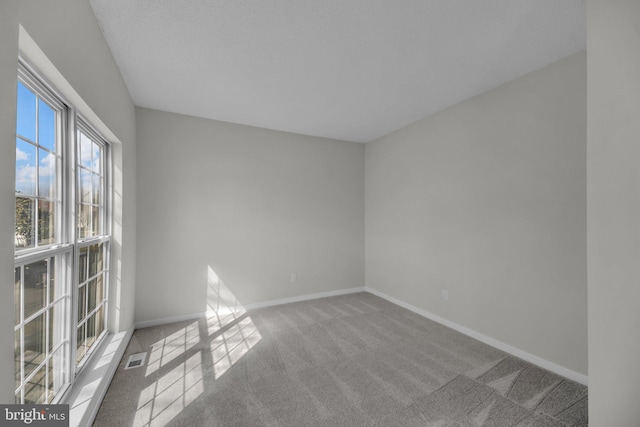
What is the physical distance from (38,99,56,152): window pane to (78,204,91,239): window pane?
23.6 inches

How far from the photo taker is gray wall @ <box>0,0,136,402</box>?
2.82 feet

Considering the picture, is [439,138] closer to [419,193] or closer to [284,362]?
[419,193]

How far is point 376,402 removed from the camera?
188 cm

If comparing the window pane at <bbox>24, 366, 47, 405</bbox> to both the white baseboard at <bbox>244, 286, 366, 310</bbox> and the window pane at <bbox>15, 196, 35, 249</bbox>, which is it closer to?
the window pane at <bbox>15, 196, 35, 249</bbox>

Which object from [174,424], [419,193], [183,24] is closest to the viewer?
[174,424]

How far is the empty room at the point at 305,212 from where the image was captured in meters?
1.12

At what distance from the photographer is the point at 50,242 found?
1496 millimetres

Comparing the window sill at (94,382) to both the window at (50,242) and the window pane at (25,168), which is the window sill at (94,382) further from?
the window pane at (25,168)

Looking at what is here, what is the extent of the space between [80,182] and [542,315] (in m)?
4.04

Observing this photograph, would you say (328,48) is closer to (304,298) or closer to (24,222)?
(24,222)

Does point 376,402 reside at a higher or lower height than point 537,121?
lower

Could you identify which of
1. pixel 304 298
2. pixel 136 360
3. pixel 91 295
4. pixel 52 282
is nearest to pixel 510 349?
pixel 304 298

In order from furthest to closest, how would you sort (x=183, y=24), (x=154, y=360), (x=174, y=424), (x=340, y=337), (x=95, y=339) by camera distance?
1. (x=340, y=337)
2. (x=154, y=360)
3. (x=95, y=339)
4. (x=183, y=24)
5. (x=174, y=424)

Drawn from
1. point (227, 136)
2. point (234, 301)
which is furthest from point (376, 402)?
point (227, 136)
